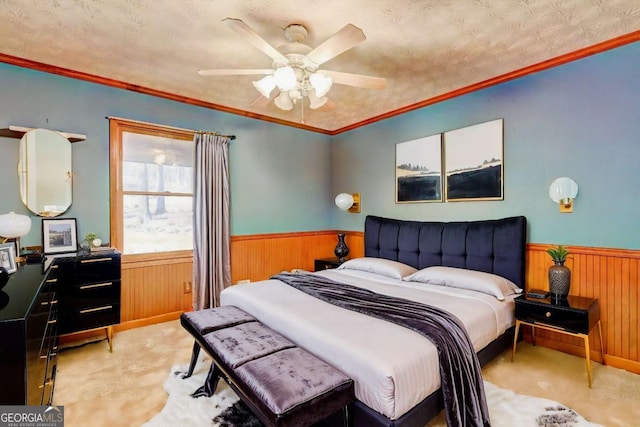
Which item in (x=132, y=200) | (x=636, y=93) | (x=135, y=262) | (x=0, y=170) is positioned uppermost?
(x=636, y=93)

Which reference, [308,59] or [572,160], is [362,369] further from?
[572,160]

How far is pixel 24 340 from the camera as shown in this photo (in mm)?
1303

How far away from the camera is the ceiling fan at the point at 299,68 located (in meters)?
1.91

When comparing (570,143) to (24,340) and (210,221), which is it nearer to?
(210,221)

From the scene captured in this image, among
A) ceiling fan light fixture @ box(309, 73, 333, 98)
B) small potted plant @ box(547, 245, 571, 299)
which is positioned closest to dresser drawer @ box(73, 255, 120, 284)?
ceiling fan light fixture @ box(309, 73, 333, 98)

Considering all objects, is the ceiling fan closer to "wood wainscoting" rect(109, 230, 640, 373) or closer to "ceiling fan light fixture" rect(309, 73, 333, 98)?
"ceiling fan light fixture" rect(309, 73, 333, 98)

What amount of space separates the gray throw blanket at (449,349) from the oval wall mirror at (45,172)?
2890 millimetres

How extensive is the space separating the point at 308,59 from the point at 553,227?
107 inches

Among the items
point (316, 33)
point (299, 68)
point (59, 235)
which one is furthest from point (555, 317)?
point (59, 235)

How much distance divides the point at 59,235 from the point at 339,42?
315cm

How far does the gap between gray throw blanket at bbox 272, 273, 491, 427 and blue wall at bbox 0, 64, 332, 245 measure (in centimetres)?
255

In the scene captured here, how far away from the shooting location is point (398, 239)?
4012 mm

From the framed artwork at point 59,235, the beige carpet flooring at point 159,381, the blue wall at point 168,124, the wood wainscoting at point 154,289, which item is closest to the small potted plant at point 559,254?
the beige carpet flooring at point 159,381

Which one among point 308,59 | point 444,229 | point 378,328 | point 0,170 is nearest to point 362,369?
point 378,328
